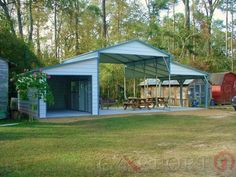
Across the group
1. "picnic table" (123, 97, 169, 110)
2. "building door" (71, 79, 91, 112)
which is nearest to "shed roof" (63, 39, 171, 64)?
"building door" (71, 79, 91, 112)

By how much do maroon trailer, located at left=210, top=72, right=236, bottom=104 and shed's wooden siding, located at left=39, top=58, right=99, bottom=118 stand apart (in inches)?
521

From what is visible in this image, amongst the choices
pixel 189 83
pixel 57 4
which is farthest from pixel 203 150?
pixel 57 4

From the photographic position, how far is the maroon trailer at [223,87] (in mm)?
25656

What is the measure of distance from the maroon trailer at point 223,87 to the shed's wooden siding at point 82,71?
13228 mm

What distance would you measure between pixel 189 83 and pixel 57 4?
1384cm

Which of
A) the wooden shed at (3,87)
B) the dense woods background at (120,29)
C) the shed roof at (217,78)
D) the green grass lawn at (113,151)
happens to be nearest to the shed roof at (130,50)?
the wooden shed at (3,87)

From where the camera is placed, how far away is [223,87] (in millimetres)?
25812

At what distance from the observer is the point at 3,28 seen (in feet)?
69.8

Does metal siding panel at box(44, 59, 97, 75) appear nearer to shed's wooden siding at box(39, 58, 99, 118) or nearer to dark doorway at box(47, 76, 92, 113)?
shed's wooden siding at box(39, 58, 99, 118)

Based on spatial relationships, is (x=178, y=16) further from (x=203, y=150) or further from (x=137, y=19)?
(x=203, y=150)

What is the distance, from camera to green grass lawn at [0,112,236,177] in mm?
5434

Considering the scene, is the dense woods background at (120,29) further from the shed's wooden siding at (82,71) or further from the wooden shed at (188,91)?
the shed's wooden siding at (82,71)

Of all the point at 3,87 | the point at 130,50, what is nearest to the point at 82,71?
the point at 130,50

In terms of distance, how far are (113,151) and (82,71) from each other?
30.9 feet
